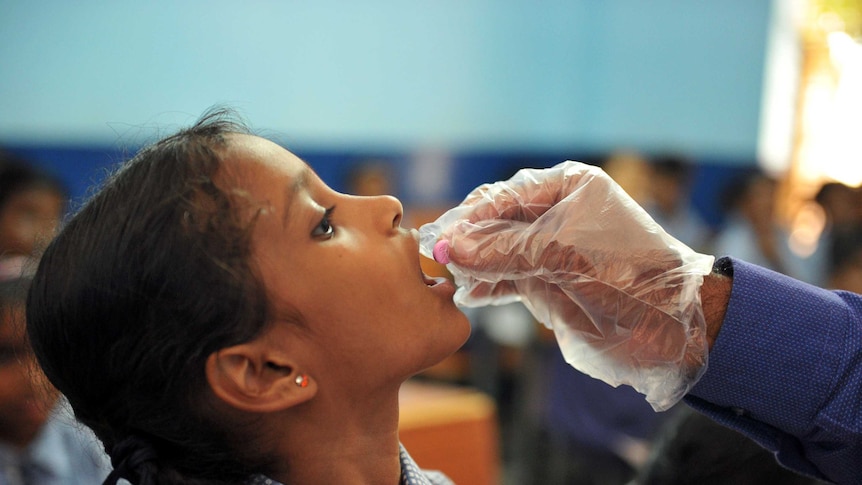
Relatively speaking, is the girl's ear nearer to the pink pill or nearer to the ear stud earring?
the ear stud earring

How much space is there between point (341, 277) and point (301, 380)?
0.42 ft

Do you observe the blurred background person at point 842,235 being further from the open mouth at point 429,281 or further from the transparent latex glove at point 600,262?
the open mouth at point 429,281

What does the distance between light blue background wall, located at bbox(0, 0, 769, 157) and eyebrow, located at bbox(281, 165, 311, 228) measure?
158 centimetres

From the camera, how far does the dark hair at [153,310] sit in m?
0.86

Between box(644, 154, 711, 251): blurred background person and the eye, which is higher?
the eye

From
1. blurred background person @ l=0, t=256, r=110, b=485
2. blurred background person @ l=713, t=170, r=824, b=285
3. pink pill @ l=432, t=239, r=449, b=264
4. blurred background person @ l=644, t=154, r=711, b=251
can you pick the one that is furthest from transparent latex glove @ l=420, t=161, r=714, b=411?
blurred background person @ l=713, t=170, r=824, b=285

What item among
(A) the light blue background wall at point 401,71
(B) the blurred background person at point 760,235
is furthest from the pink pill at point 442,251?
(B) the blurred background person at point 760,235

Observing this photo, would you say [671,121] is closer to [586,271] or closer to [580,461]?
[580,461]

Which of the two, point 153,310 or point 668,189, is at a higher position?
point 153,310

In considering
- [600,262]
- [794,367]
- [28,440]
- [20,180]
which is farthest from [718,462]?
[20,180]

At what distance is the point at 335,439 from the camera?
98 centimetres

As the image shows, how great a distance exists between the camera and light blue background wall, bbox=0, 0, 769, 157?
11.2ft

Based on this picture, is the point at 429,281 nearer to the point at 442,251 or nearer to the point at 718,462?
the point at 442,251

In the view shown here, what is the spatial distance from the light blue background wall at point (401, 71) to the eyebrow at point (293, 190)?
5.17 feet
